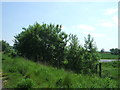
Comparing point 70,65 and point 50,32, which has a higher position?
point 50,32

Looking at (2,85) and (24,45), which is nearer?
(2,85)

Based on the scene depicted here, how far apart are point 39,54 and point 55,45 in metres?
1.88

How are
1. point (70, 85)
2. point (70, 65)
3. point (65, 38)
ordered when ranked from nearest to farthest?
point (70, 85) < point (70, 65) < point (65, 38)

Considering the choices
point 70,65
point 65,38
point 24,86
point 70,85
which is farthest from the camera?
point 65,38

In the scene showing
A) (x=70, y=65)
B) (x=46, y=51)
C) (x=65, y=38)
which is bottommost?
(x=70, y=65)

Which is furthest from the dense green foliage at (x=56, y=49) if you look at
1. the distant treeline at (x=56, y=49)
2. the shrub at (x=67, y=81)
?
the shrub at (x=67, y=81)

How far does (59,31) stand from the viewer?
19219mm

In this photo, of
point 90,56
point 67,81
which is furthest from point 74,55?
point 67,81

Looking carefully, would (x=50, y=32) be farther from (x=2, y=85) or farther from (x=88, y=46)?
(x=2, y=85)

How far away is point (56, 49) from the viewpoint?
18391 millimetres

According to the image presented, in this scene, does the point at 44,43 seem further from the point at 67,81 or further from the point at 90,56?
the point at 67,81

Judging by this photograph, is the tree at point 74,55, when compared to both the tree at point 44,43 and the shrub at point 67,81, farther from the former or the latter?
the shrub at point 67,81

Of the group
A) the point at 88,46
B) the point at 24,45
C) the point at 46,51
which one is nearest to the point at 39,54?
the point at 46,51

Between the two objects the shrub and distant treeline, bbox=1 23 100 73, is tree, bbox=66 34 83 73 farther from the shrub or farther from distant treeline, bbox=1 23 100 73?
the shrub
